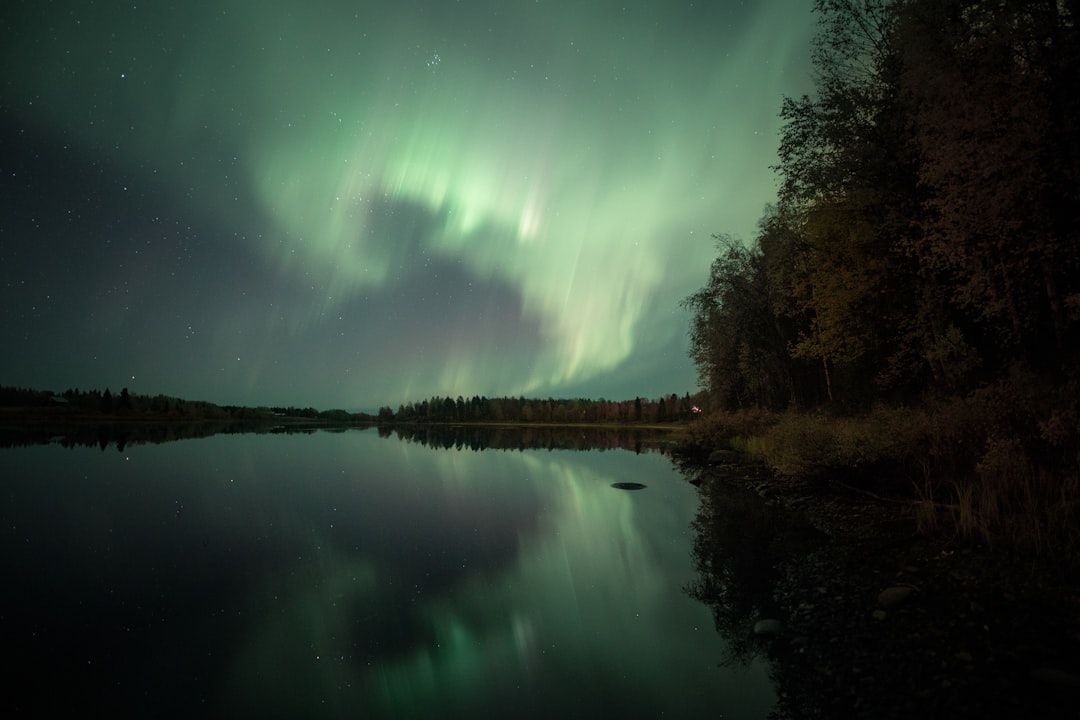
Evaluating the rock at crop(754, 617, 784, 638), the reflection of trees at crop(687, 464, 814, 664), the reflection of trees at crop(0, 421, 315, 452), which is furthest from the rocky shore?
the reflection of trees at crop(0, 421, 315, 452)

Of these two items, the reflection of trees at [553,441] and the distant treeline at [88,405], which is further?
the distant treeline at [88,405]

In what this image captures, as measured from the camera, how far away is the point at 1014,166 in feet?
41.2

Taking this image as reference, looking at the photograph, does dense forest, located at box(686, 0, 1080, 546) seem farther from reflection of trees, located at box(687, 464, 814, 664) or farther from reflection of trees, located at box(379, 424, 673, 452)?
reflection of trees, located at box(379, 424, 673, 452)

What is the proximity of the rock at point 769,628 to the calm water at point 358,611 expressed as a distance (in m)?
0.69

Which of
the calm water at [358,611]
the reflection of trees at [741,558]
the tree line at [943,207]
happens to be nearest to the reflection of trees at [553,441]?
the tree line at [943,207]

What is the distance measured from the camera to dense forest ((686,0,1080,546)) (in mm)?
12453

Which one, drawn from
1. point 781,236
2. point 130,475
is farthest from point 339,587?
point 781,236

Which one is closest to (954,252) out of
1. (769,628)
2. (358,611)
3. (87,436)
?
(769,628)

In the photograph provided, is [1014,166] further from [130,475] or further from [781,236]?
[130,475]

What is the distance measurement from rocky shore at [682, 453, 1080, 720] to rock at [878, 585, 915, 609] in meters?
0.03

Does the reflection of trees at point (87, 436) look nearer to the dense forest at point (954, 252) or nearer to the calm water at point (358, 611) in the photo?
the calm water at point (358, 611)

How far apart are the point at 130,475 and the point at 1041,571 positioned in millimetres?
41882

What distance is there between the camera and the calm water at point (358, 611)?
722 cm

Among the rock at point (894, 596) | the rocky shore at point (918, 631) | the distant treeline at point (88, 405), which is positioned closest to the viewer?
the rocky shore at point (918, 631)
